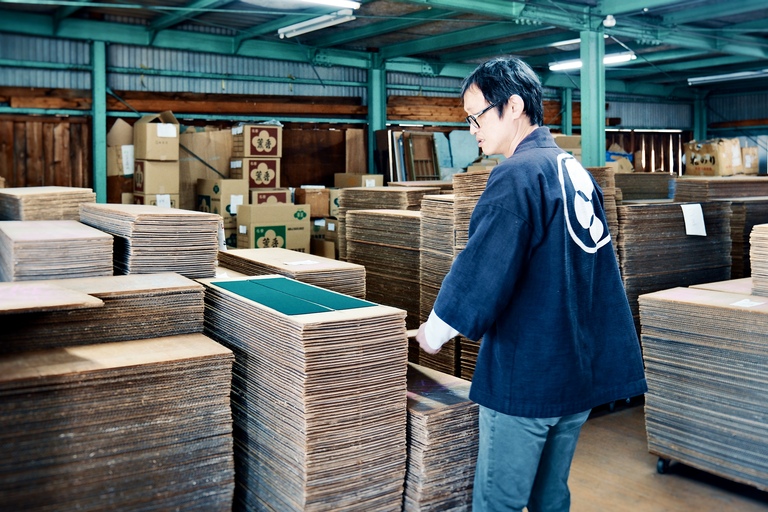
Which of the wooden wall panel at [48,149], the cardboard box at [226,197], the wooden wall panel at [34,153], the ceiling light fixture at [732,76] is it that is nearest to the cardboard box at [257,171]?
the cardboard box at [226,197]

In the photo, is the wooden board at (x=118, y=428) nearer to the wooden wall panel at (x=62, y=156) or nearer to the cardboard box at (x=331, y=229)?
the cardboard box at (x=331, y=229)

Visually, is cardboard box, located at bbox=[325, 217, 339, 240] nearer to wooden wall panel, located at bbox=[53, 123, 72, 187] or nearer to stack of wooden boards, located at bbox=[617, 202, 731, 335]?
wooden wall panel, located at bbox=[53, 123, 72, 187]

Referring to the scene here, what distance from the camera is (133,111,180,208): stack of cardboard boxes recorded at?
939 centimetres

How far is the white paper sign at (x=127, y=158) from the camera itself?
33.2 feet

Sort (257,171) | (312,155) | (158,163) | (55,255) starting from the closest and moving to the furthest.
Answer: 1. (55,255)
2. (158,163)
3. (257,171)
4. (312,155)

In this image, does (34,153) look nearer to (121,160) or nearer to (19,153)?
(19,153)

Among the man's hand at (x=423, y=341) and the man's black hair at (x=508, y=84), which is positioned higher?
the man's black hair at (x=508, y=84)

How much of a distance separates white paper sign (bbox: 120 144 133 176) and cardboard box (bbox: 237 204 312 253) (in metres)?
1.86

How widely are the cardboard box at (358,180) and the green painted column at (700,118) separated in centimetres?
1083

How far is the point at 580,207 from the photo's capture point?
8.13 ft

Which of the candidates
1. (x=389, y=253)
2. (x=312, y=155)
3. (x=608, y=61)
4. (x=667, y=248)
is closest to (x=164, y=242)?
(x=389, y=253)

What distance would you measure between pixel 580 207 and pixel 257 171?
8.19 meters

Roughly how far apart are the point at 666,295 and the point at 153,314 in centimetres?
295

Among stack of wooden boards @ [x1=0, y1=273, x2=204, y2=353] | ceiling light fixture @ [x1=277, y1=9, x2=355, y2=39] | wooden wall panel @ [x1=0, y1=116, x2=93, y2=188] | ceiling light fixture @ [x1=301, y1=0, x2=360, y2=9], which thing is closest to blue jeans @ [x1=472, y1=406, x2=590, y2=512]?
stack of wooden boards @ [x1=0, y1=273, x2=204, y2=353]
